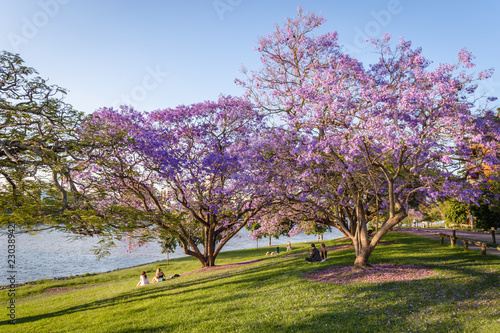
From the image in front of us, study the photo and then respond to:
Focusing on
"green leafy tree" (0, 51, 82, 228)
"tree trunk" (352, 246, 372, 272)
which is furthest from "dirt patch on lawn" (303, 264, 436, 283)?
"green leafy tree" (0, 51, 82, 228)

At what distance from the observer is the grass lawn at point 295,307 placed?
341 inches

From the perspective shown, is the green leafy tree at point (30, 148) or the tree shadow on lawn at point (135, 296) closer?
the green leafy tree at point (30, 148)

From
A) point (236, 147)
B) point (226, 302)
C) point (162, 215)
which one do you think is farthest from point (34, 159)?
point (236, 147)

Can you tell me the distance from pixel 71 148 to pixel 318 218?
21.9 m

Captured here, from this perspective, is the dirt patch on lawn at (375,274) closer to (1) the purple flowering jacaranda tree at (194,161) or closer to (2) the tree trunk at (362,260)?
(2) the tree trunk at (362,260)

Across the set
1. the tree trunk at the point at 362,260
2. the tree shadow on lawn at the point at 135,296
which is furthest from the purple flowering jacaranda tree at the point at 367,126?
the tree shadow on lawn at the point at 135,296

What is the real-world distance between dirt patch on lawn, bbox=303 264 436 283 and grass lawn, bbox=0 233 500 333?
701 mm

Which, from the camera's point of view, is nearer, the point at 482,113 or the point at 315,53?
the point at 482,113

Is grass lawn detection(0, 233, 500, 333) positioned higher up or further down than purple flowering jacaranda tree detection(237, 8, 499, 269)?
further down

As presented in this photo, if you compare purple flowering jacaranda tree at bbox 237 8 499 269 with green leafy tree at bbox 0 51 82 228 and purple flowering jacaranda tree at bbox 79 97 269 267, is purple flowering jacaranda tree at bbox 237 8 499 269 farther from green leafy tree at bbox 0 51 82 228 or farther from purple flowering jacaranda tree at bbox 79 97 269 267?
green leafy tree at bbox 0 51 82 228

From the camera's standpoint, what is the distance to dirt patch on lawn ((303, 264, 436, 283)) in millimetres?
13568

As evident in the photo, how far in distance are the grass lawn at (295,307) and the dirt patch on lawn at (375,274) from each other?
Answer: 2.30 feet

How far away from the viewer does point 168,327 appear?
9891 millimetres

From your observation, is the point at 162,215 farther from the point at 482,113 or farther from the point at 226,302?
the point at 482,113
